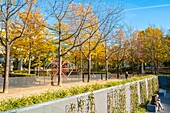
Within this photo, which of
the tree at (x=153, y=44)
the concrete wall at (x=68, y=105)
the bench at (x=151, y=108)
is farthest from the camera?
the tree at (x=153, y=44)

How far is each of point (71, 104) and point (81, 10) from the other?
14.4 meters

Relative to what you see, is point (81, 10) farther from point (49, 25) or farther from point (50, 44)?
point (50, 44)

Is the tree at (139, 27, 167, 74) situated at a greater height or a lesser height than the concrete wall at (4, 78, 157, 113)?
greater

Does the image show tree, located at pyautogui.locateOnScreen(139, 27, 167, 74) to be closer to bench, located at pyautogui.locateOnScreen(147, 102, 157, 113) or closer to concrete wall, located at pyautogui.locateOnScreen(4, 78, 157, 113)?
bench, located at pyautogui.locateOnScreen(147, 102, 157, 113)

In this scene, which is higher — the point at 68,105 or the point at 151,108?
the point at 68,105

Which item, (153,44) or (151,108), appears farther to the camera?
(153,44)

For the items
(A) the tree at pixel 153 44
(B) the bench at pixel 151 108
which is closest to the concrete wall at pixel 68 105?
(B) the bench at pixel 151 108

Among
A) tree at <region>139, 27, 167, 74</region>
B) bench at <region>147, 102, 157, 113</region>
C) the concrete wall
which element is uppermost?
tree at <region>139, 27, 167, 74</region>

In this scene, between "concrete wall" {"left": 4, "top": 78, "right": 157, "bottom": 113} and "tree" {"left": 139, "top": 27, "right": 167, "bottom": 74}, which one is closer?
"concrete wall" {"left": 4, "top": 78, "right": 157, "bottom": 113}

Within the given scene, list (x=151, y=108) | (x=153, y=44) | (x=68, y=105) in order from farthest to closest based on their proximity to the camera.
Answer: (x=153, y=44), (x=151, y=108), (x=68, y=105)

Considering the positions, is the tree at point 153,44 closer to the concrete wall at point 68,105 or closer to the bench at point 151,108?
the bench at point 151,108

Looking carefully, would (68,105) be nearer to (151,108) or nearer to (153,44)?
(151,108)

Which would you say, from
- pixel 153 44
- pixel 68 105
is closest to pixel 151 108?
pixel 68 105

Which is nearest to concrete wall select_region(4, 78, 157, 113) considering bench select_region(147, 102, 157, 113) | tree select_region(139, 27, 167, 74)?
bench select_region(147, 102, 157, 113)
